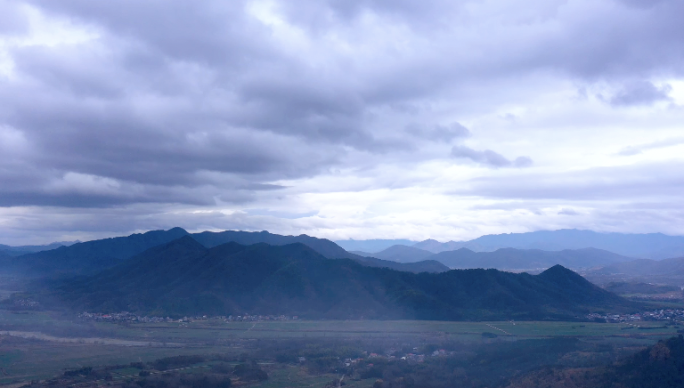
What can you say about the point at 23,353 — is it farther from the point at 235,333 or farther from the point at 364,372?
the point at 364,372

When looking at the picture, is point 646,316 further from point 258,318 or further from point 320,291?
point 258,318

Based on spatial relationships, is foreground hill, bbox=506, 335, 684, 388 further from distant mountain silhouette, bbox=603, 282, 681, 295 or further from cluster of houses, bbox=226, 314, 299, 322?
distant mountain silhouette, bbox=603, 282, 681, 295

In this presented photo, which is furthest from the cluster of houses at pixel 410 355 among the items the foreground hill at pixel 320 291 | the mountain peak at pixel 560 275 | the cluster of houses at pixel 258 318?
the mountain peak at pixel 560 275

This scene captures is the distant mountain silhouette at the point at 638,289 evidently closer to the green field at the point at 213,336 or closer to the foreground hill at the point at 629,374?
the green field at the point at 213,336

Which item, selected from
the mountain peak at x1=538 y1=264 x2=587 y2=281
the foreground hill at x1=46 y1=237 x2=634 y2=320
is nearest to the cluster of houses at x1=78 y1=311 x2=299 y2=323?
the foreground hill at x1=46 y1=237 x2=634 y2=320

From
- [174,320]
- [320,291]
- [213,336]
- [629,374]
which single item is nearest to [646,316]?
[320,291]

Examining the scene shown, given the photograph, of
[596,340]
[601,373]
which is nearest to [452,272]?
[596,340]
